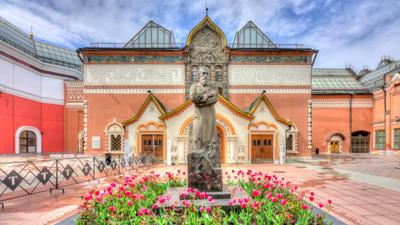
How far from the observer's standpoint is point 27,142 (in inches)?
995

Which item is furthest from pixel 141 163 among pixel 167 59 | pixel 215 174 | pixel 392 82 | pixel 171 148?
pixel 392 82

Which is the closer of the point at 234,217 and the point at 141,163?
the point at 234,217

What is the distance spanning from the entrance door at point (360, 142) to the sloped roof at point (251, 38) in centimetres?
1602

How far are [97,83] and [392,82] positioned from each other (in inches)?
1261

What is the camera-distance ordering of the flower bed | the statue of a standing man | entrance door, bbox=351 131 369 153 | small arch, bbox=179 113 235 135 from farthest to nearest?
entrance door, bbox=351 131 369 153
small arch, bbox=179 113 235 135
the statue of a standing man
the flower bed

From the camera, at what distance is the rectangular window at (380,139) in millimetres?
25425

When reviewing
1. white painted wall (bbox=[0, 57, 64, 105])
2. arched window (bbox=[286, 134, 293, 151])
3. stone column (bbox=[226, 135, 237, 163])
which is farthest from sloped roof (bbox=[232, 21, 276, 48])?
white painted wall (bbox=[0, 57, 64, 105])

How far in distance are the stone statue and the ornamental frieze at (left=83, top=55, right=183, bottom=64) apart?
14.8 meters

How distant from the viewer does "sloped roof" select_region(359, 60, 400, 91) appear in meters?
26.2

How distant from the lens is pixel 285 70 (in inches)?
788

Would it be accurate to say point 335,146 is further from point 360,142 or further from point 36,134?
point 36,134

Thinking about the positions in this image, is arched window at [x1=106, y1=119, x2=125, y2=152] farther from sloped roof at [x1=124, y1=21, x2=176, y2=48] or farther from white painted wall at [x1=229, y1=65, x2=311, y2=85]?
white painted wall at [x1=229, y1=65, x2=311, y2=85]

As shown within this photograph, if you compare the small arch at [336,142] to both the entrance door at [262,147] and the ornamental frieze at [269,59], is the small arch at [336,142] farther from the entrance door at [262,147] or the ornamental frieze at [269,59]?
the entrance door at [262,147]

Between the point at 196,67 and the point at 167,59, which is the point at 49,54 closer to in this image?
the point at 167,59
